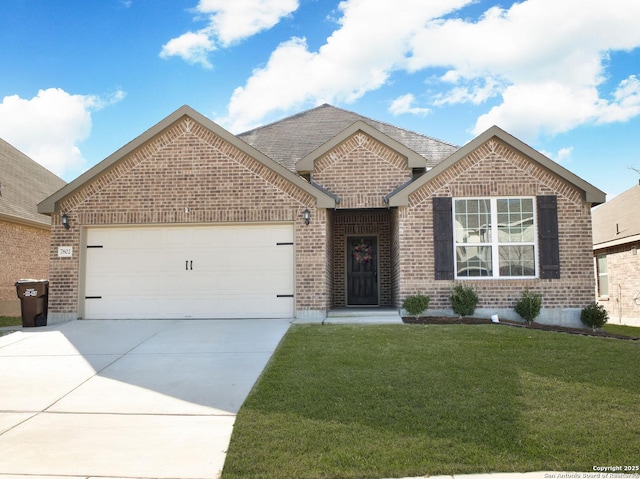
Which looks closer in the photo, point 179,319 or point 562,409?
point 562,409

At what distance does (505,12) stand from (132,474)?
11995mm

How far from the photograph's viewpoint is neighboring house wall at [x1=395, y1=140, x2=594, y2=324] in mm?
12008

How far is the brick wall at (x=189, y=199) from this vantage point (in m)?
12.1

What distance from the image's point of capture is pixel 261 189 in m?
12.3

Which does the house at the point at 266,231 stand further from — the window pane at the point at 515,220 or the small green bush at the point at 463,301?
the small green bush at the point at 463,301

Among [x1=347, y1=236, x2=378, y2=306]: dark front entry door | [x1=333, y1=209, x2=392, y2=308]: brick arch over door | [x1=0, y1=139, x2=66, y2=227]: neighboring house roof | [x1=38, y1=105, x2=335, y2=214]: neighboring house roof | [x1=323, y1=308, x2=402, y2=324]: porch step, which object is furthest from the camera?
[x1=0, y1=139, x2=66, y2=227]: neighboring house roof

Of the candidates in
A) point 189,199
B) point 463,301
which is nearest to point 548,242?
point 463,301

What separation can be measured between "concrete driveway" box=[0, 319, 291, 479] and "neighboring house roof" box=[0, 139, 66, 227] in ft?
23.8

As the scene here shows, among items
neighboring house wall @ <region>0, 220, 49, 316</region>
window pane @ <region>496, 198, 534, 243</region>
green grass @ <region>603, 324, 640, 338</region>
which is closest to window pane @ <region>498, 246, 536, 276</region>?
window pane @ <region>496, 198, 534, 243</region>

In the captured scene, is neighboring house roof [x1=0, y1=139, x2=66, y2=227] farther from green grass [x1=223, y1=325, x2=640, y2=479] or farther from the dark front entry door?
green grass [x1=223, y1=325, x2=640, y2=479]

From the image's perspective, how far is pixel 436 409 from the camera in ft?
19.1

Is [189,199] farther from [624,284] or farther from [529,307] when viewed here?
[624,284]

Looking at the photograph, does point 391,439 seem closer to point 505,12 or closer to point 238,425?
point 238,425

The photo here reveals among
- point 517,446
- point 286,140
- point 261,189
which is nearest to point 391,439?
point 517,446
